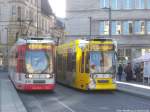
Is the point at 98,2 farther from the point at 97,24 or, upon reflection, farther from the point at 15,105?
the point at 15,105

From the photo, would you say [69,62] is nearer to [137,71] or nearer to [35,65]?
[35,65]

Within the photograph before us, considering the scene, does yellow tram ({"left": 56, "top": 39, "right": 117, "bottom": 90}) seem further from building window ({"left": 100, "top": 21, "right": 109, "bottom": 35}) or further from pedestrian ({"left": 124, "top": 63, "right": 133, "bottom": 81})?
building window ({"left": 100, "top": 21, "right": 109, "bottom": 35})

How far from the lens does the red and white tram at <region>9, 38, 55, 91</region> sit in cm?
2890

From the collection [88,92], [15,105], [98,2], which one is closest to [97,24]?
[98,2]

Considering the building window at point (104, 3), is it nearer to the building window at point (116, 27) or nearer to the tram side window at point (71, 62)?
the building window at point (116, 27)

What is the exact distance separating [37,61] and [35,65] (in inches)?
11.1

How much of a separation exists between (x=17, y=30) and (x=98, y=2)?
86.0 feet

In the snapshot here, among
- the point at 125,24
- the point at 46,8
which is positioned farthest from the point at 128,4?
the point at 46,8

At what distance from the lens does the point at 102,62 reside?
3047 cm

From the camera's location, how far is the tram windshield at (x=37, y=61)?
2912 cm

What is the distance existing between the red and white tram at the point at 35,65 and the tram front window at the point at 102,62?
8.44ft

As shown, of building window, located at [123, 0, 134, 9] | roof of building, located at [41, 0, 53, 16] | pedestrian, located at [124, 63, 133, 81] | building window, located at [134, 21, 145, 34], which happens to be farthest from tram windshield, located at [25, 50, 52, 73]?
roof of building, located at [41, 0, 53, 16]

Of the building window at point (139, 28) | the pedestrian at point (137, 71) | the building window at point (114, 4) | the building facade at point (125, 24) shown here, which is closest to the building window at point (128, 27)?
the building facade at point (125, 24)

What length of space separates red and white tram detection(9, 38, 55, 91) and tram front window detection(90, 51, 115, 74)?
257 cm
